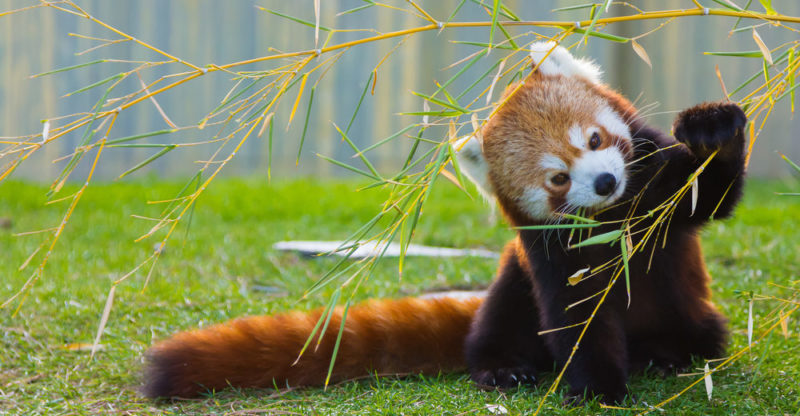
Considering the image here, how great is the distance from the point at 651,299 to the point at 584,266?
34cm

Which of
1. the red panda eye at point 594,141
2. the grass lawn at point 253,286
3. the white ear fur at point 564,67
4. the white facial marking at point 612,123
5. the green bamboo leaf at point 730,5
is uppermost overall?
the green bamboo leaf at point 730,5

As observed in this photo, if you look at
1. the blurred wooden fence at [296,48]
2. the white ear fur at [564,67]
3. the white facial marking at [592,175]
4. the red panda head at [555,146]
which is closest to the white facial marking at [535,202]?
the red panda head at [555,146]

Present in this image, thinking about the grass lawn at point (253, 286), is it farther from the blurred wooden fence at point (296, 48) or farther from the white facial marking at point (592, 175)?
the blurred wooden fence at point (296, 48)

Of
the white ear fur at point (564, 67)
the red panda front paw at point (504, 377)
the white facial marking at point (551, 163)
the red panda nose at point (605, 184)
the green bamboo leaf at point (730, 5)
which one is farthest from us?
the white ear fur at point (564, 67)

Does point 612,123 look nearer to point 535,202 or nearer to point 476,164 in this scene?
point 535,202

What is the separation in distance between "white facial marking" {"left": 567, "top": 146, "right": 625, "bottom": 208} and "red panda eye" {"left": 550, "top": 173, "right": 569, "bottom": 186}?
26 mm

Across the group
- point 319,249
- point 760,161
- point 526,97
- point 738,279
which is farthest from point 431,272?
point 760,161

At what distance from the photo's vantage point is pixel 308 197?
6484mm

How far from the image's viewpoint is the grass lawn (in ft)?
7.19

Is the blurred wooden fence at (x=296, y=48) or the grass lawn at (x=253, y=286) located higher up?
the blurred wooden fence at (x=296, y=48)

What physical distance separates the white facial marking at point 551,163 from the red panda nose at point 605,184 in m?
0.12

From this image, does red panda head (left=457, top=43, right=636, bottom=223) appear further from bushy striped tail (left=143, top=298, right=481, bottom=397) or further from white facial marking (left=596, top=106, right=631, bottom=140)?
bushy striped tail (left=143, top=298, right=481, bottom=397)

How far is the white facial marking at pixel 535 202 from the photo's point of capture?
90.5 inches

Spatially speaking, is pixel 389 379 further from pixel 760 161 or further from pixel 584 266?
pixel 760 161
